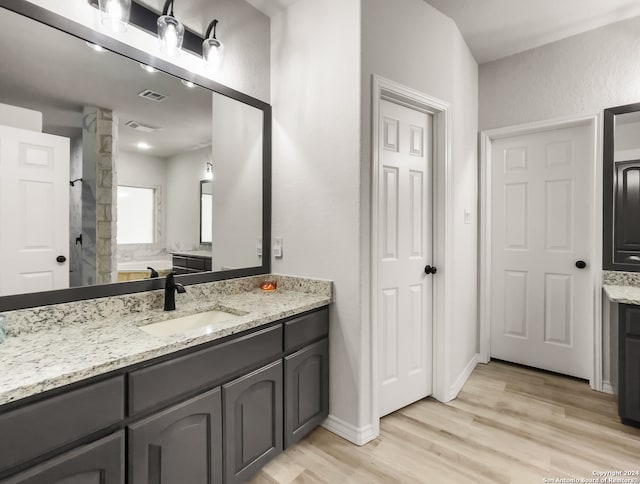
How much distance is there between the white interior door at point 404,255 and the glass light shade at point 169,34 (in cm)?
125

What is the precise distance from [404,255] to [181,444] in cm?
168

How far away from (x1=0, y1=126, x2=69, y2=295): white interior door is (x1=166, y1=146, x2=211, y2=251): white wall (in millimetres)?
529

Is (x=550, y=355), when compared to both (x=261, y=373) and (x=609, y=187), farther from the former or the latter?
(x=261, y=373)

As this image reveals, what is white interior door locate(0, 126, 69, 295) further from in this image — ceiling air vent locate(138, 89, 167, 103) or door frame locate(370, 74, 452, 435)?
door frame locate(370, 74, 452, 435)

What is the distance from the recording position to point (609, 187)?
2572 millimetres

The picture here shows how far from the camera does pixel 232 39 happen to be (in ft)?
6.98

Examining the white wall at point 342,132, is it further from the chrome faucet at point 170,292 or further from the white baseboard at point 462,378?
the chrome faucet at point 170,292

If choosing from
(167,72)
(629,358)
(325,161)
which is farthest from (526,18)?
(167,72)

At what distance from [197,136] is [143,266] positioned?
83cm

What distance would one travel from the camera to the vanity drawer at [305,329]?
70.2 inches

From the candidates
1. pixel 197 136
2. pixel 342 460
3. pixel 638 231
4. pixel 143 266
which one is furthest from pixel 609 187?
pixel 143 266

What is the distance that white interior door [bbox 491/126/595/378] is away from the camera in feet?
9.16

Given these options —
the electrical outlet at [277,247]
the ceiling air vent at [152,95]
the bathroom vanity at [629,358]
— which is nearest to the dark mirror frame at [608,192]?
the bathroom vanity at [629,358]

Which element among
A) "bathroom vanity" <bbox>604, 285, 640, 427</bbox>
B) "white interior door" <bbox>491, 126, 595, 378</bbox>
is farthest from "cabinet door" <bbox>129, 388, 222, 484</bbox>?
"white interior door" <bbox>491, 126, 595, 378</bbox>
